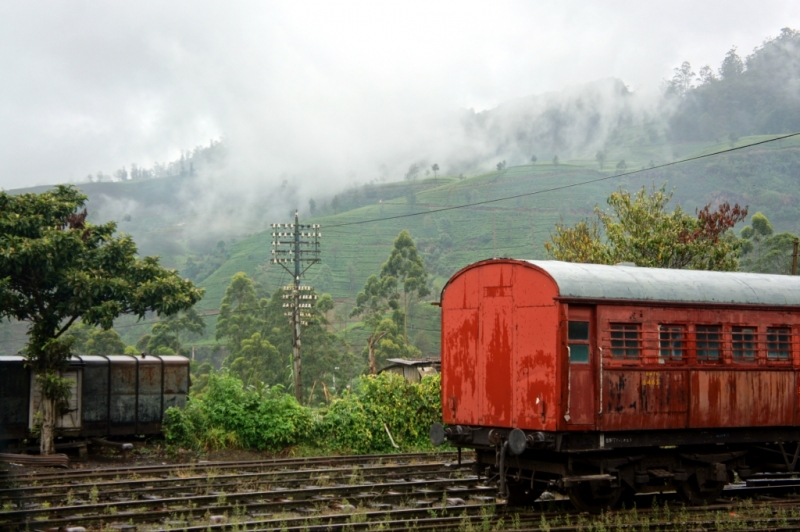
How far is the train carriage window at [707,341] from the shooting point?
41.7 feet

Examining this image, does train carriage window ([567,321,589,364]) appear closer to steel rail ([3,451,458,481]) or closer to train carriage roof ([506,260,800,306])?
train carriage roof ([506,260,800,306])

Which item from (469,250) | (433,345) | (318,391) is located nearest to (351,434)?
(318,391)

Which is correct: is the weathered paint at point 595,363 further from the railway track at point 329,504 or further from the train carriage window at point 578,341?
the railway track at point 329,504

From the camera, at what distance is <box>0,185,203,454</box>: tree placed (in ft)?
62.7

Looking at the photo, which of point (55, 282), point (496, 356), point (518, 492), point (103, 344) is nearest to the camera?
point (496, 356)

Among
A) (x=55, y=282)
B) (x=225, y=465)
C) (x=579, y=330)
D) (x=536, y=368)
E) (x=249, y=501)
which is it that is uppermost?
(x=55, y=282)

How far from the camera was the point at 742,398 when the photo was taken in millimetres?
12969

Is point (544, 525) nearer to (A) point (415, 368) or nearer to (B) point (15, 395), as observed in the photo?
(B) point (15, 395)

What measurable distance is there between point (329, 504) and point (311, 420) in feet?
28.3

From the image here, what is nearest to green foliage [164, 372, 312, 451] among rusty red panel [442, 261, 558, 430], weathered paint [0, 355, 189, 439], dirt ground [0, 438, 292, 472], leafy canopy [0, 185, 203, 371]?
dirt ground [0, 438, 292, 472]

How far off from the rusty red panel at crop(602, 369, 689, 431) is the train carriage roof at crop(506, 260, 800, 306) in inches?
46.6

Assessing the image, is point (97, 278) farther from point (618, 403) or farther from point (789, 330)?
point (789, 330)

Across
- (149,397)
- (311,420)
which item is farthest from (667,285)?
(149,397)

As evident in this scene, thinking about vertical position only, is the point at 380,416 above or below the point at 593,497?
above
